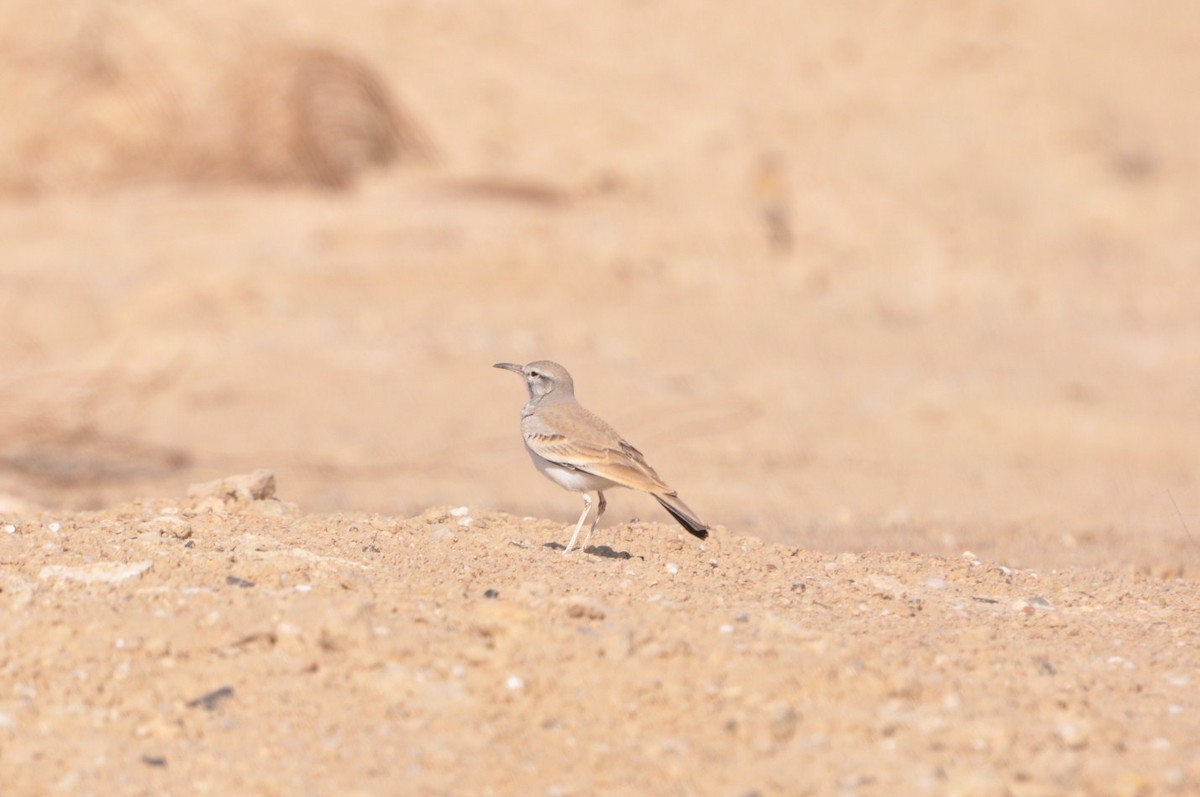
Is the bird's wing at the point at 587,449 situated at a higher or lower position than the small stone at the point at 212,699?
higher

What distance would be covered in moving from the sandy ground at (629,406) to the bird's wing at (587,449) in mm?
315

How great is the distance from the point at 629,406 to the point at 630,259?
3436 mm

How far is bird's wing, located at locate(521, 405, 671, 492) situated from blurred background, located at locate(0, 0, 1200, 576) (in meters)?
1.61

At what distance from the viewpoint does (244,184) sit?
15.6 m

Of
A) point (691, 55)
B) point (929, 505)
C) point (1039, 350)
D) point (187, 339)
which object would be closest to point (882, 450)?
point (929, 505)

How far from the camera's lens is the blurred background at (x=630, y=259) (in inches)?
387

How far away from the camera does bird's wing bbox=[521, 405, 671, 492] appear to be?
5.25 metres

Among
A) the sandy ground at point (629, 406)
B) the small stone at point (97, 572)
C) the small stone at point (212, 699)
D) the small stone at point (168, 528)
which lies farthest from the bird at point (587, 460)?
the small stone at point (212, 699)

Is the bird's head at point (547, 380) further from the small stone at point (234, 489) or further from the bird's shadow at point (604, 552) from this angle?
the small stone at point (234, 489)

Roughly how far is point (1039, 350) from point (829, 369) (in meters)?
2.27

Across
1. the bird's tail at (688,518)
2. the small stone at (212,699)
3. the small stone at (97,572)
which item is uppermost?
the bird's tail at (688,518)

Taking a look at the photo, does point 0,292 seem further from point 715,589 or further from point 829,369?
point 715,589

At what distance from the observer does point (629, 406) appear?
11.3 m

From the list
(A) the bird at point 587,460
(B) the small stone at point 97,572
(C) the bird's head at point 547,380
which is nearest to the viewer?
(B) the small stone at point 97,572
